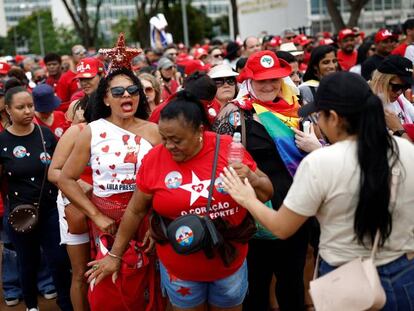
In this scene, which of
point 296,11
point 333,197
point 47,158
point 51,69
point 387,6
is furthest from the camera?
point 387,6

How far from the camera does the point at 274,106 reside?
457 centimetres

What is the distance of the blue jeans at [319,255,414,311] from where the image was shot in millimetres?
2943

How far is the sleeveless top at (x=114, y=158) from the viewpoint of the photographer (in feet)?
13.5

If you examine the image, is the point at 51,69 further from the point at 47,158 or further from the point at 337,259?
the point at 337,259

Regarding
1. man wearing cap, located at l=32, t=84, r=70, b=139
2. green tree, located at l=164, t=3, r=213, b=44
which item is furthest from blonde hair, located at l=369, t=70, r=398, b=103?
green tree, located at l=164, t=3, r=213, b=44

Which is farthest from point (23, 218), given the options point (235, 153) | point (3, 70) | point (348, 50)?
point (348, 50)

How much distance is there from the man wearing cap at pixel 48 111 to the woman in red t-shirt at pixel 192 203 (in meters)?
2.89

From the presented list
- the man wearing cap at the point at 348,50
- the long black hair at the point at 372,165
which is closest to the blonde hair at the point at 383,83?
the long black hair at the point at 372,165

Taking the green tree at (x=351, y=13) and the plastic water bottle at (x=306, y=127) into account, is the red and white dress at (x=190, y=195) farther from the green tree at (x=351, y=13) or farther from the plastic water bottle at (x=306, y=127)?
the green tree at (x=351, y=13)

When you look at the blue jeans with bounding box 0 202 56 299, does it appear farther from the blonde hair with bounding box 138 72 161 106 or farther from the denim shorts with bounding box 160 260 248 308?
the denim shorts with bounding box 160 260 248 308

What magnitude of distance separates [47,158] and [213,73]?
1.90 m

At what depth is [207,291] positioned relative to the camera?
3809 millimetres

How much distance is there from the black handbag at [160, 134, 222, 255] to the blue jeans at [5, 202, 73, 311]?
2.19 metres

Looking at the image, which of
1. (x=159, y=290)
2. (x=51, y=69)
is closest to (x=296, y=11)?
(x=51, y=69)
